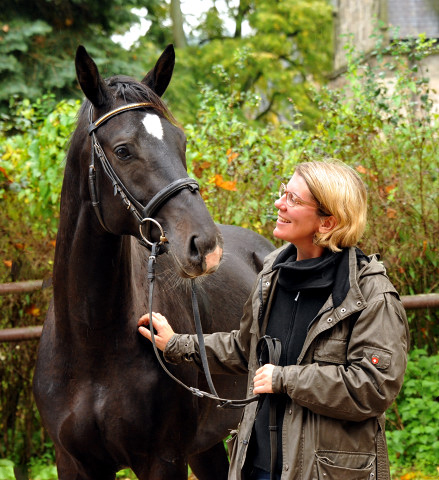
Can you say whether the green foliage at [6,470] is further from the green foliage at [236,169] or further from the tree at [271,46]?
the tree at [271,46]

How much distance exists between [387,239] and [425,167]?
2.30 feet

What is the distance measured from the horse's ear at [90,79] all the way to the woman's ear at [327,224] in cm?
102

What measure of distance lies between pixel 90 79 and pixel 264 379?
4.42 ft

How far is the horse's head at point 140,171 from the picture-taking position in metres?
2.42

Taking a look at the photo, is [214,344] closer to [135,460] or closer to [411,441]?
[135,460]

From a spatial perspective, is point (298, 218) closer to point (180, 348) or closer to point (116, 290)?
point (180, 348)

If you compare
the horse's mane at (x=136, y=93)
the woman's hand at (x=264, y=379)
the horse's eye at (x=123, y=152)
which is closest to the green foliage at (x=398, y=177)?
the horse's mane at (x=136, y=93)

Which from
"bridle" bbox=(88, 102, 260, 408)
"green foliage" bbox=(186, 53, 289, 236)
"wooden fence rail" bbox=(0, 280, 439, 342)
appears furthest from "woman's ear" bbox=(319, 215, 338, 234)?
"green foliage" bbox=(186, 53, 289, 236)

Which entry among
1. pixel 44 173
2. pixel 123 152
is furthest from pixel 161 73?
pixel 44 173

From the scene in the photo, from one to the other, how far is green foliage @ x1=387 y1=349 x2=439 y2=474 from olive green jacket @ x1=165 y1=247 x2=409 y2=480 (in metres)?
3.42

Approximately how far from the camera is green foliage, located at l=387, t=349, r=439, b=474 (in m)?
5.41

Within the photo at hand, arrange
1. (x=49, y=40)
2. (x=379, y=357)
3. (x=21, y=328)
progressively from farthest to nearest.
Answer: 1. (x=49, y=40)
2. (x=21, y=328)
3. (x=379, y=357)

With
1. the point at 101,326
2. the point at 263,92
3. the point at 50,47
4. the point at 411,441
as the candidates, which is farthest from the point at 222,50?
the point at 101,326

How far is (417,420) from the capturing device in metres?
5.62
